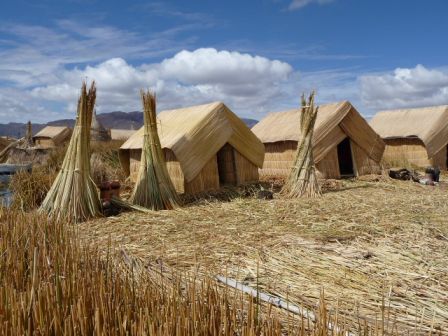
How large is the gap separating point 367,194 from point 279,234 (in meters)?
4.12

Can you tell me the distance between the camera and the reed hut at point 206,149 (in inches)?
343

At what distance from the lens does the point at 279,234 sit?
18.1ft

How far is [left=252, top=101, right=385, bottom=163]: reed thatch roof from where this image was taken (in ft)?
38.5

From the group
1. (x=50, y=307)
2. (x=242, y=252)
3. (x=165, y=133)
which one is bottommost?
(x=242, y=252)

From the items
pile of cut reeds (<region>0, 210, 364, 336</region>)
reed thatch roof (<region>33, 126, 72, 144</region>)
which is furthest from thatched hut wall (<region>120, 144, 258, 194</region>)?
reed thatch roof (<region>33, 126, 72, 144</region>)

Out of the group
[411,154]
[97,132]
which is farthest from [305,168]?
[97,132]

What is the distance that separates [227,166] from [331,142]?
10.9 ft

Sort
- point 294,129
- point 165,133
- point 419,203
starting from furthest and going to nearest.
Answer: point 294,129
point 165,133
point 419,203

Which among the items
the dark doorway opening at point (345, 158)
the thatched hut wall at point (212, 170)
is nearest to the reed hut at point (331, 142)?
the dark doorway opening at point (345, 158)

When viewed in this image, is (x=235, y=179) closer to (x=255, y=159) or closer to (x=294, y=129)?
(x=255, y=159)

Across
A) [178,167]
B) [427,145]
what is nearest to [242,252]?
[178,167]

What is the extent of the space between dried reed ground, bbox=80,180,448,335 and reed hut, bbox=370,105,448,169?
6.94m

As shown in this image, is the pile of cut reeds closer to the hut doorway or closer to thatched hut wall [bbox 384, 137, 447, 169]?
the hut doorway

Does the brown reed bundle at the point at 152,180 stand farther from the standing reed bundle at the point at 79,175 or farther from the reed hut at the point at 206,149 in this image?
the standing reed bundle at the point at 79,175
